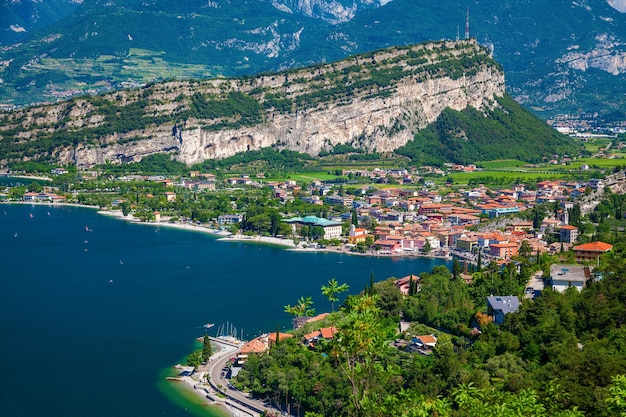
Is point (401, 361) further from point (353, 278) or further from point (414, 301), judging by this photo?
point (353, 278)

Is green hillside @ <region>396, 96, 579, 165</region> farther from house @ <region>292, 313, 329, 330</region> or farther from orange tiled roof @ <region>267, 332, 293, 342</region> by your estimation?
orange tiled roof @ <region>267, 332, 293, 342</region>

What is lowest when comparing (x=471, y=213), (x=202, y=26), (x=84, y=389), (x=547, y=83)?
(x=84, y=389)

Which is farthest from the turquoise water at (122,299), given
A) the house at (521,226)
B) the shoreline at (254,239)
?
the house at (521,226)

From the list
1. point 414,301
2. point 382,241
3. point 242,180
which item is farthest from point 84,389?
point 242,180

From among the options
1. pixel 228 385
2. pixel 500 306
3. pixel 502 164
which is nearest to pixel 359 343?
pixel 228 385

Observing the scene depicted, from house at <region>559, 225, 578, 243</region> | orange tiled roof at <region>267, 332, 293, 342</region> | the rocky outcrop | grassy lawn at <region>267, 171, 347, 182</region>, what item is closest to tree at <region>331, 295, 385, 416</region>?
orange tiled roof at <region>267, 332, 293, 342</region>

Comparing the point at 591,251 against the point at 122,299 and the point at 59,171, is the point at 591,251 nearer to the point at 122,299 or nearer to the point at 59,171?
the point at 122,299

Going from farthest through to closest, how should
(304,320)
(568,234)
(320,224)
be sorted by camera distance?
(320,224) → (568,234) → (304,320)
